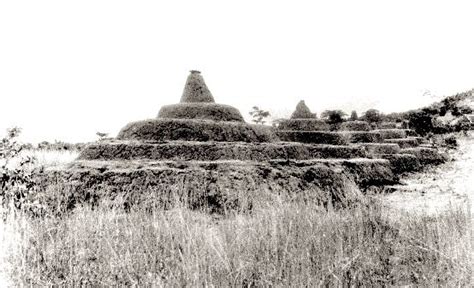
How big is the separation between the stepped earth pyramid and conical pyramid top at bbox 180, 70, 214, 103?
4 cm

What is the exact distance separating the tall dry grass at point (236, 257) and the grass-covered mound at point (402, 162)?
65.6ft

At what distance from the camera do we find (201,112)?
14695 mm

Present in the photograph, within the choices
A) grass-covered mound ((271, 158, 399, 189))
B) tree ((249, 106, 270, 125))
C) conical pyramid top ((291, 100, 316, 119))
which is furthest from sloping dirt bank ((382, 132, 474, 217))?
tree ((249, 106, 270, 125))

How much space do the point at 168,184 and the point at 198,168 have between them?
89 cm

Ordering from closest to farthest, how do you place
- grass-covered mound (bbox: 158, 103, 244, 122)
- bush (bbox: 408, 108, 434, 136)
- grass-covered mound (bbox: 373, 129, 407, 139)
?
grass-covered mound (bbox: 158, 103, 244, 122), grass-covered mound (bbox: 373, 129, 407, 139), bush (bbox: 408, 108, 434, 136)

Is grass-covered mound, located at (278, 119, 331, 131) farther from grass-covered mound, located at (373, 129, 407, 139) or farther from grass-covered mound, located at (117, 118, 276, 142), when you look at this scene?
grass-covered mound, located at (373, 129, 407, 139)

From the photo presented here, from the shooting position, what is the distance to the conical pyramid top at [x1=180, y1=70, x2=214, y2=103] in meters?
15.9

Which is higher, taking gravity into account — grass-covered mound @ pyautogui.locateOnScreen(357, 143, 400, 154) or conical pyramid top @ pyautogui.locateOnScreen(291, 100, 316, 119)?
conical pyramid top @ pyautogui.locateOnScreen(291, 100, 316, 119)

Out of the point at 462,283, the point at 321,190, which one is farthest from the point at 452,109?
the point at 462,283

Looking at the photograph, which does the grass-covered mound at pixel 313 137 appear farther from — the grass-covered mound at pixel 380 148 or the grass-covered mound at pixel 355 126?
the grass-covered mound at pixel 355 126

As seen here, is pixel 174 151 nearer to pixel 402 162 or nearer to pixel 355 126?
pixel 402 162

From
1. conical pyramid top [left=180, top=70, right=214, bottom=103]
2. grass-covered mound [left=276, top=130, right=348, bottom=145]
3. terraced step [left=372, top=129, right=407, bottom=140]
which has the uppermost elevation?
conical pyramid top [left=180, top=70, right=214, bottom=103]

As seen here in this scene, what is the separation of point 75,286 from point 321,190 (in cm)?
849

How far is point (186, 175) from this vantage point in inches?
420
